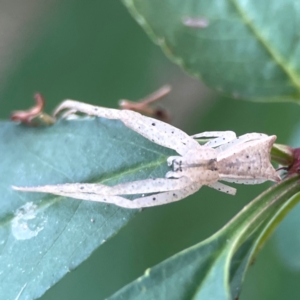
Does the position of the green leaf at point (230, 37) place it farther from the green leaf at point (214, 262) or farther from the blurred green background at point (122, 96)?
the blurred green background at point (122, 96)

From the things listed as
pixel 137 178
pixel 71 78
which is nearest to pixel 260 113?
pixel 71 78

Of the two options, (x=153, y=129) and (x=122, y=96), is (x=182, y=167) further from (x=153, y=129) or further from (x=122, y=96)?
(x=122, y=96)

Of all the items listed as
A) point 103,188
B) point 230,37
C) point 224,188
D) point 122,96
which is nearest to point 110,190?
point 103,188

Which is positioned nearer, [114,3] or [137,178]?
[137,178]

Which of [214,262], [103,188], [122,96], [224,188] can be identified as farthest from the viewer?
[122,96]

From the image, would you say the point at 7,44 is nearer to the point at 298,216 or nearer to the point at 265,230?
the point at 298,216

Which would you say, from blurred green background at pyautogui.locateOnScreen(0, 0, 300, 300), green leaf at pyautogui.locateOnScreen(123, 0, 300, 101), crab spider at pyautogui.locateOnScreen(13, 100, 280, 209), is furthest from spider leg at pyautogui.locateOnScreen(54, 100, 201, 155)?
blurred green background at pyautogui.locateOnScreen(0, 0, 300, 300)
